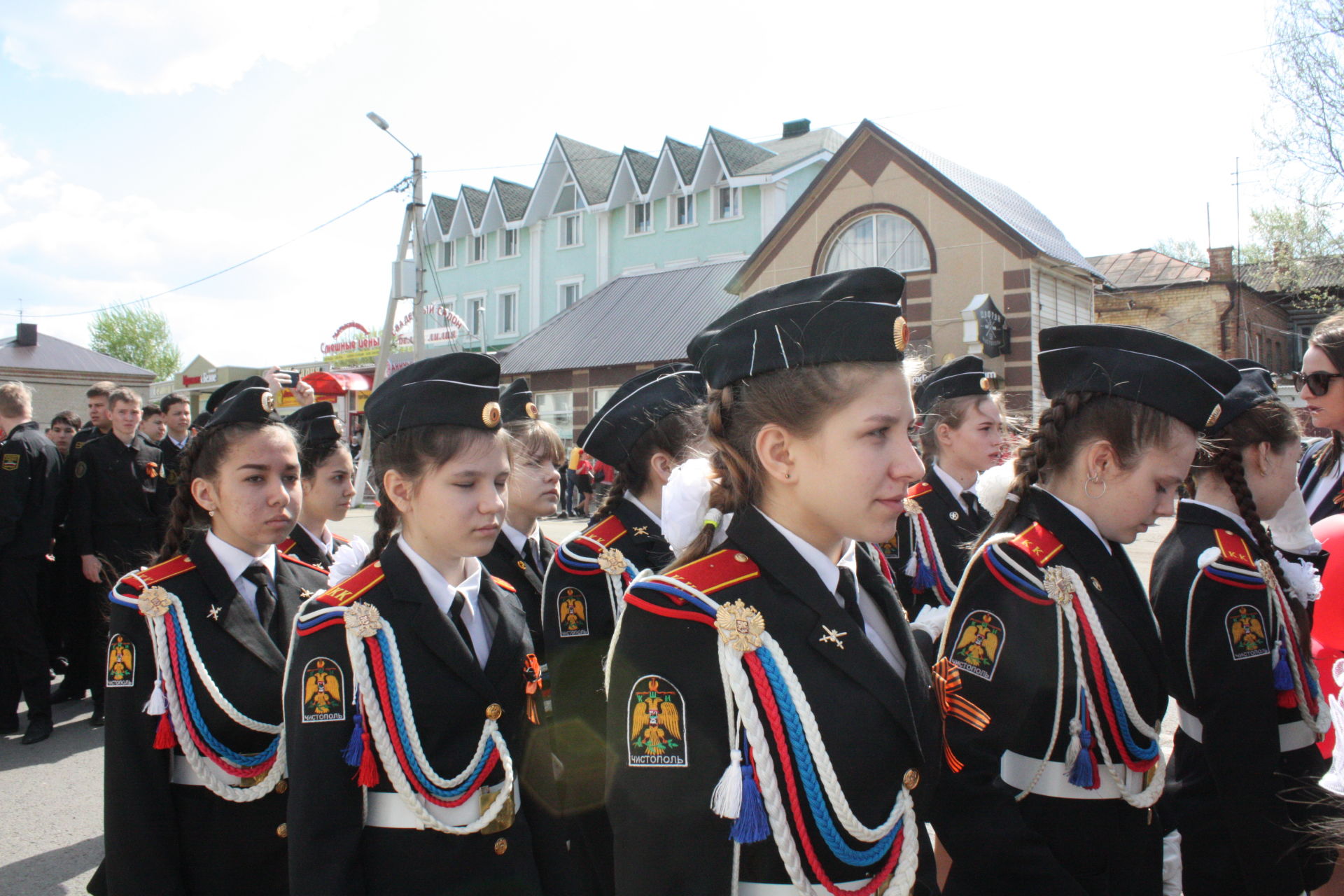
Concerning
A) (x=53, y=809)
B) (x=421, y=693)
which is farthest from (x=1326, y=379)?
(x=53, y=809)

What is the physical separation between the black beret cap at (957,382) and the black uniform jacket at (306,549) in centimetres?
305

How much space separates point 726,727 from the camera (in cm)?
166

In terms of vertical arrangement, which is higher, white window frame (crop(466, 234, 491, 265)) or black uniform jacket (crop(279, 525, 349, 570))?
white window frame (crop(466, 234, 491, 265))

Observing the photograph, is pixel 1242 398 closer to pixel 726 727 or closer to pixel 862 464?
pixel 862 464

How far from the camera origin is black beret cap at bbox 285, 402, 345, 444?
419 cm

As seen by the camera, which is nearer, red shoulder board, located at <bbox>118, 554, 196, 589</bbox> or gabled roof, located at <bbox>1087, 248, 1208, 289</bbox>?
red shoulder board, located at <bbox>118, 554, 196, 589</bbox>

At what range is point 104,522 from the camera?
720 centimetres

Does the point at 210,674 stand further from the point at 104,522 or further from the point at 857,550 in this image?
the point at 104,522

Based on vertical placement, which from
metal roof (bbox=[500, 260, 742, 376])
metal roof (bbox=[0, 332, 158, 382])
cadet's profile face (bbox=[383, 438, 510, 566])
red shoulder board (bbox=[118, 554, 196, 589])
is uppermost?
metal roof (bbox=[500, 260, 742, 376])

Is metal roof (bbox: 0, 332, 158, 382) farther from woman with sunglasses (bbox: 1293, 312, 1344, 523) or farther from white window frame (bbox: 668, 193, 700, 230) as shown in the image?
woman with sunglasses (bbox: 1293, 312, 1344, 523)

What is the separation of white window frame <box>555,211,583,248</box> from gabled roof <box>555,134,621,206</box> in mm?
881

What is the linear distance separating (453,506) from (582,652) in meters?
0.85

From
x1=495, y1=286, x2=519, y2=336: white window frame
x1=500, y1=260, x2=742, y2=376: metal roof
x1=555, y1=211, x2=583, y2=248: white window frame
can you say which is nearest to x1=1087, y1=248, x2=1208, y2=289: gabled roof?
x1=500, y1=260, x2=742, y2=376: metal roof

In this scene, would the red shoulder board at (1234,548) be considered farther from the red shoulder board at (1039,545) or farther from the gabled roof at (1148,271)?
the gabled roof at (1148,271)
